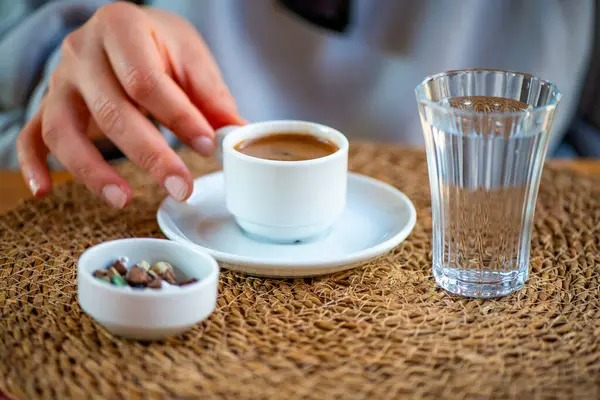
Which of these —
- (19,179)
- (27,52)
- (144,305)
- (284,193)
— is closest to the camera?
(144,305)

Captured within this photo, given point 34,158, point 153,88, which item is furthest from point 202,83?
point 34,158

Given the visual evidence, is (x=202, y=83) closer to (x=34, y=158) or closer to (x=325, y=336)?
(x=34, y=158)

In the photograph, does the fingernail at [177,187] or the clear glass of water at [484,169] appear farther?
the fingernail at [177,187]

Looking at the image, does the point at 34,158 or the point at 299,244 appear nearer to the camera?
the point at 299,244

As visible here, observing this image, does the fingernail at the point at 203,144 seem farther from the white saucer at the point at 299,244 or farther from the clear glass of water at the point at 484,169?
the clear glass of water at the point at 484,169

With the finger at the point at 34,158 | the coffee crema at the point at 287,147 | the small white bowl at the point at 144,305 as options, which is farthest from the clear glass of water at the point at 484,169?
the finger at the point at 34,158

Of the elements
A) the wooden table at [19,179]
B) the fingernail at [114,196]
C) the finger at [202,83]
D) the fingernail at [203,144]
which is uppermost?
the finger at [202,83]
